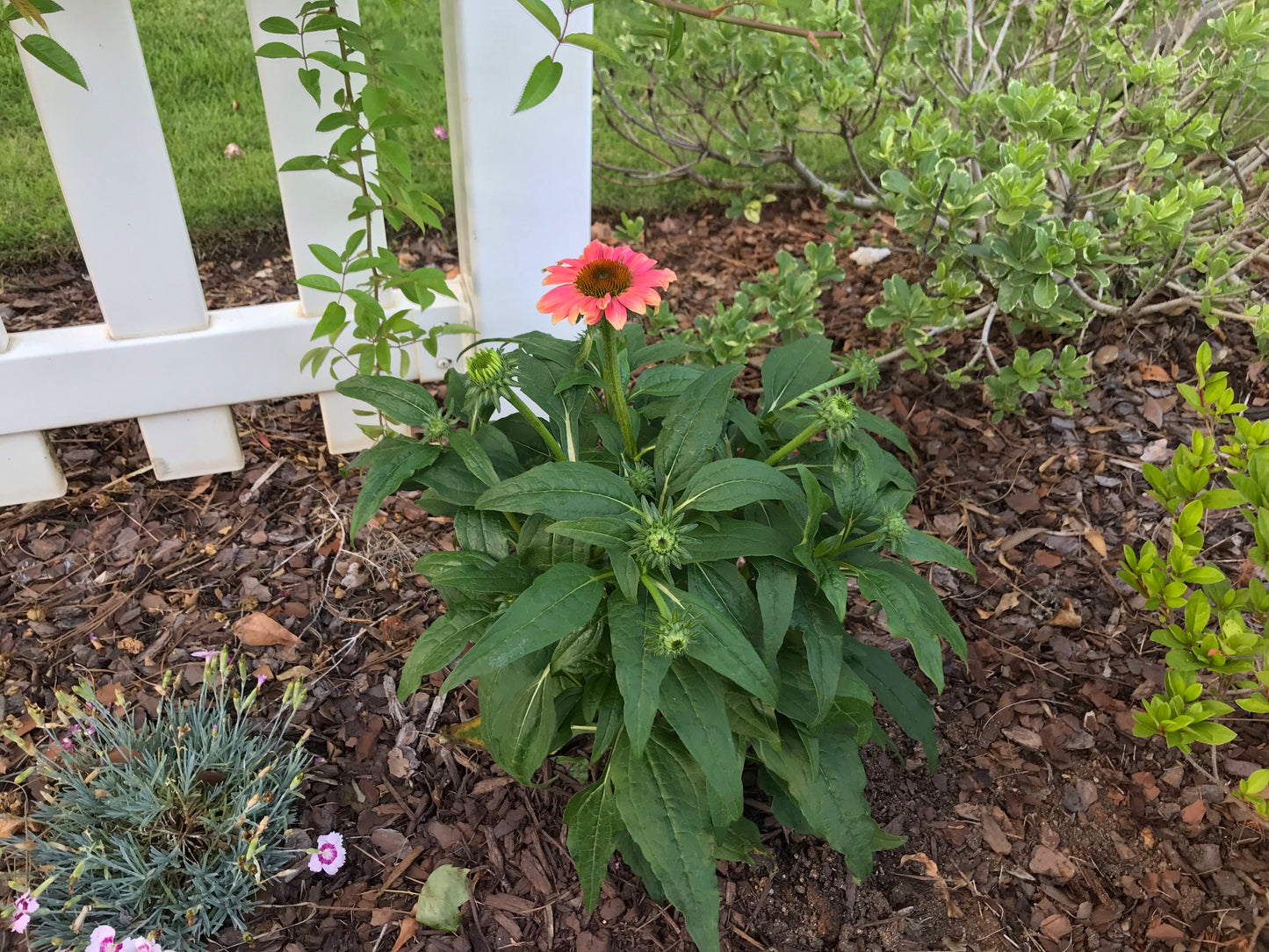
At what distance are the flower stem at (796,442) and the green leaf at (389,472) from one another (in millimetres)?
534

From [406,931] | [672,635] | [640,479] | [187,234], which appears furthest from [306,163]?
[406,931]

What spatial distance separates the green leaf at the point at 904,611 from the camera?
1240 millimetres

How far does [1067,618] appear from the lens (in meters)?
2.08

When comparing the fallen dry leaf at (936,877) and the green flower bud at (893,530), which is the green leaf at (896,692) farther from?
the green flower bud at (893,530)

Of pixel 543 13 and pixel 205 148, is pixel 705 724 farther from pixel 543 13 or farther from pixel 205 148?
pixel 205 148

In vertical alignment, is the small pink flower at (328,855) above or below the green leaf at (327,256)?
below

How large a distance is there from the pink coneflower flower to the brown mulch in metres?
1.04

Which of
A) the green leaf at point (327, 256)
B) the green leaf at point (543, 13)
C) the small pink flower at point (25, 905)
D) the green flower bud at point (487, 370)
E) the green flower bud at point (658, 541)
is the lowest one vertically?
the small pink flower at point (25, 905)

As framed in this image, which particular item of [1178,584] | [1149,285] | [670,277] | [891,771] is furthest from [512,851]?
[1149,285]

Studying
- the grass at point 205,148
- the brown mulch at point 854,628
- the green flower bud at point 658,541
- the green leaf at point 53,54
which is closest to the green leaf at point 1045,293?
the brown mulch at point 854,628

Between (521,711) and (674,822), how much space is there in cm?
29

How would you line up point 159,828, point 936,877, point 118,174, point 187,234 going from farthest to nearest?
1. point 187,234
2. point 118,174
3. point 936,877
4. point 159,828

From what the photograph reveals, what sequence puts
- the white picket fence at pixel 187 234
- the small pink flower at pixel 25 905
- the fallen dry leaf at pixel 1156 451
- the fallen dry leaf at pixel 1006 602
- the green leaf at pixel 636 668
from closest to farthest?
the green leaf at pixel 636 668 < the small pink flower at pixel 25 905 < the white picket fence at pixel 187 234 < the fallen dry leaf at pixel 1006 602 < the fallen dry leaf at pixel 1156 451

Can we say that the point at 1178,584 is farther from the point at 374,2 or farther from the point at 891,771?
the point at 374,2
